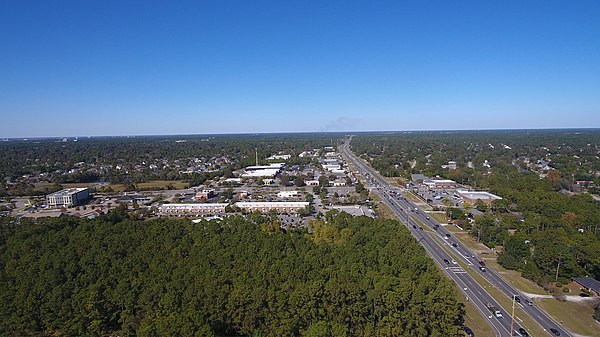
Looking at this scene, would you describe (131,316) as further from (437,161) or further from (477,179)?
(437,161)

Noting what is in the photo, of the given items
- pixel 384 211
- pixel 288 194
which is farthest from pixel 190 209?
pixel 384 211

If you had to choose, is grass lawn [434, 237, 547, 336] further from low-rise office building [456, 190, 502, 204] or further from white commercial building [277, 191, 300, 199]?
white commercial building [277, 191, 300, 199]

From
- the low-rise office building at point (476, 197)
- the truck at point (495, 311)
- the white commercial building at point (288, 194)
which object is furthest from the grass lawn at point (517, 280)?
the white commercial building at point (288, 194)

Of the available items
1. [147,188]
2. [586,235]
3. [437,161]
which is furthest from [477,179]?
[147,188]

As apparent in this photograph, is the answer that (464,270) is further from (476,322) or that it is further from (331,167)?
(331,167)

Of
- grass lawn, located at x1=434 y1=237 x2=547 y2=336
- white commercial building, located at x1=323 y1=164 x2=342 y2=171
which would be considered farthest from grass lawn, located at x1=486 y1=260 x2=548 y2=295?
white commercial building, located at x1=323 y1=164 x2=342 y2=171

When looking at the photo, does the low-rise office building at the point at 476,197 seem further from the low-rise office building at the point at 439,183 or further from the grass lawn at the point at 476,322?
the grass lawn at the point at 476,322
